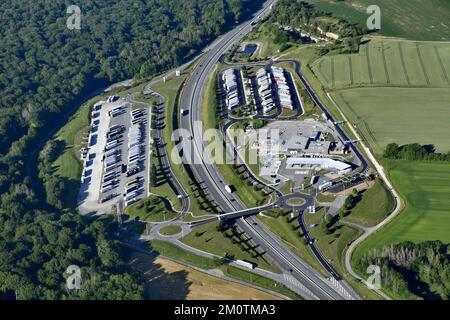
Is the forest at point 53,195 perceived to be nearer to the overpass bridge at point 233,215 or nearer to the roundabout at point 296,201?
the overpass bridge at point 233,215

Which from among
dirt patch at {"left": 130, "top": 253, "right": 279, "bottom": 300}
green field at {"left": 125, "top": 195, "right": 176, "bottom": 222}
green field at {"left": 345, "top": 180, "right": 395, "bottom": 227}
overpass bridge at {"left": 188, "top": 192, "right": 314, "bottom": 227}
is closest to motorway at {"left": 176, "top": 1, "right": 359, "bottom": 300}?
overpass bridge at {"left": 188, "top": 192, "right": 314, "bottom": 227}

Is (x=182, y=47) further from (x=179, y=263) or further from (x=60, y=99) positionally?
(x=179, y=263)

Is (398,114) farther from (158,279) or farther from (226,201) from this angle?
(158,279)

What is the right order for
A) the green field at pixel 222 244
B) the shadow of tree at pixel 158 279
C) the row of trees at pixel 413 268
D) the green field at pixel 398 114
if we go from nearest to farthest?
the row of trees at pixel 413 268 < the shadow of tree at pixel 158 279 < the green field at pixel 222 244 < the green field at pixel 398 114

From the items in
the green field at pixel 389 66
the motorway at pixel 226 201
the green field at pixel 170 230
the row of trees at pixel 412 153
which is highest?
the green field at pixel 389 66

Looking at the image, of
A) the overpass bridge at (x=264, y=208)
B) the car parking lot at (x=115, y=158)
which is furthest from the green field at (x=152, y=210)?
the overpass bridge at (x=264, y=208)

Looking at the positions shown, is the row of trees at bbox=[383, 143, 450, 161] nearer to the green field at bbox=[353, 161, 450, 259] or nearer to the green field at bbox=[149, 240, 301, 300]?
the green field at bbox=[353, 161, 450, 259]

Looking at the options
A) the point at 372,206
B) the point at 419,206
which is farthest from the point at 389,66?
the point at 372,206
